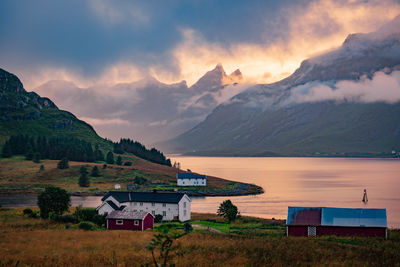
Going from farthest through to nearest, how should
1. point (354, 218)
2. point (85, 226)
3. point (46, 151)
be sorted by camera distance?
point (46, 151) < point (85, 226) < point (354, 218)

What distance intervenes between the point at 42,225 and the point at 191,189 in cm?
8831

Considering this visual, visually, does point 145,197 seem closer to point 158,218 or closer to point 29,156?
point 158,218

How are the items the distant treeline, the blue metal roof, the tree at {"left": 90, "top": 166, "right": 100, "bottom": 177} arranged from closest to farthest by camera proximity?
the blue metal roof, the tree at {"left": 90, "top": 166, "right": 100, "bottom": 177}, the distant treeline

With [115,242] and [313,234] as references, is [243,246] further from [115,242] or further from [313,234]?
[313,234]

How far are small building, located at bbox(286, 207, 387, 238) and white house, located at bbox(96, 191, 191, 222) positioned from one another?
26317 millimetres

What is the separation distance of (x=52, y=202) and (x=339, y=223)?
42306 mm

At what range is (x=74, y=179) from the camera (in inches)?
5723

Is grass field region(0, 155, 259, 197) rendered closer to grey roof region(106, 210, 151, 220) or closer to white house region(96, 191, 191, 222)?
white house region(96, 191, 191, 222)

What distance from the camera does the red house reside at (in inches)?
2154

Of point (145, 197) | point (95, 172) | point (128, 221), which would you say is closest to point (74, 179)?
point (95, 172)

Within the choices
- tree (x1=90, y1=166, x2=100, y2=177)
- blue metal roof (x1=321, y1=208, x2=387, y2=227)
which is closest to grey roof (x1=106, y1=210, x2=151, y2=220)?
blue metal roof (x1=321, y1=208, x2=387, y2=227)

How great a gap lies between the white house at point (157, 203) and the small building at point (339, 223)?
86.3 feet

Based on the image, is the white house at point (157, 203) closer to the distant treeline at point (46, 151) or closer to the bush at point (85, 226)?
the bush at point (85, 226)

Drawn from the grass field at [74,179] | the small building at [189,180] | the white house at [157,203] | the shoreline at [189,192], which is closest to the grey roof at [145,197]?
→ the white house at [157,203]
